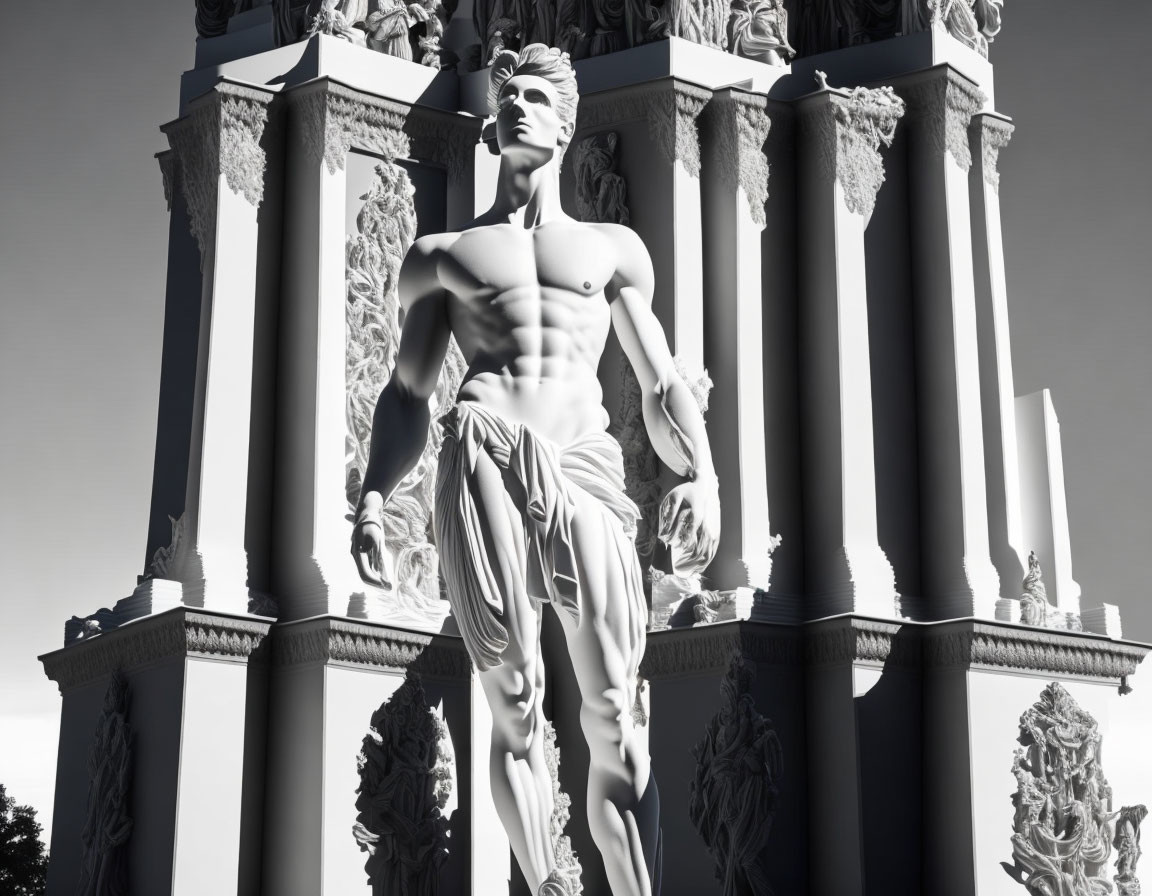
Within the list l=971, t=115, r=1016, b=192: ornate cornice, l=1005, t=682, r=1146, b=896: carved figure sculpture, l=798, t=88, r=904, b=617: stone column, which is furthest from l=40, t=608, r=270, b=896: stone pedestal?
l=971, t=115, r=1016, b=192: ornate cornice

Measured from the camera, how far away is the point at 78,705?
30.9ft

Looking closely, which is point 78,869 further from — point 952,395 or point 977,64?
point 977,64

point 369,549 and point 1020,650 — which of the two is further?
point 1020,650

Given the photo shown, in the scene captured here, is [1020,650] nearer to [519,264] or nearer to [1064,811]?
[1064,811]

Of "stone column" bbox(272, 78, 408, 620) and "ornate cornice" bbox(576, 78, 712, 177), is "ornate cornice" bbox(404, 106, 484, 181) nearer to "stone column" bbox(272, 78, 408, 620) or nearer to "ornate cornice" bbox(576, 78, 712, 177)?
"stone column" bbox(272, 78, 408, 620)

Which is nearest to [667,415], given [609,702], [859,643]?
[609,702]

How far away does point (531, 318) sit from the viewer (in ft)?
24.8

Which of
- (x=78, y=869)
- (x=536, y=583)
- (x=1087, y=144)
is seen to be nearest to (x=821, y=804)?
(x=536, y=583)

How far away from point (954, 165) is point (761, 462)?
1721 millimetres

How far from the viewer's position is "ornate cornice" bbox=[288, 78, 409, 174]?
30.8 feet

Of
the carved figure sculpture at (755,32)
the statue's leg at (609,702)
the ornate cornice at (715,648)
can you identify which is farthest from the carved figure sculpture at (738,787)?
the carved figure sculpture at (755,32)

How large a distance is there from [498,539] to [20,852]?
26.8ft

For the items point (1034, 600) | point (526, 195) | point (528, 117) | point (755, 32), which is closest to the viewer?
point (528, 117)

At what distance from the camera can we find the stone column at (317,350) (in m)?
9.06
